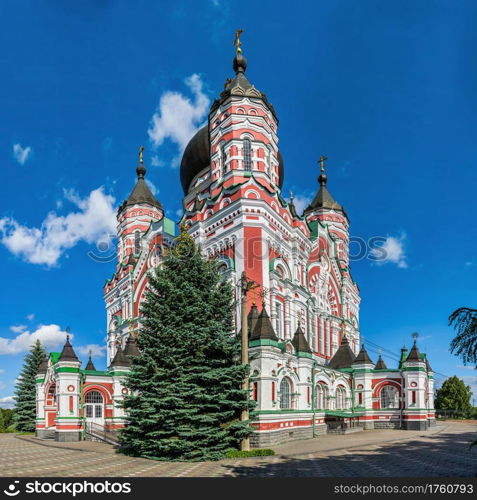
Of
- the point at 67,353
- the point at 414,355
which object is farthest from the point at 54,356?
the point at 414,355

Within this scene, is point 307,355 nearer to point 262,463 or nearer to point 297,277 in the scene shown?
point 297,277

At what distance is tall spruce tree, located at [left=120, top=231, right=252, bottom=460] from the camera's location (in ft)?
55.7

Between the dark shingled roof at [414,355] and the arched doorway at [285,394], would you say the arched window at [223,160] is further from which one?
the dark shingled roof at [414,355]

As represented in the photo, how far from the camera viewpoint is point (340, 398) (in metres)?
32.0

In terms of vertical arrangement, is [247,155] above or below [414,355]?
above

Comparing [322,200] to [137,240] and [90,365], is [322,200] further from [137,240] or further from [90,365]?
[90,365]

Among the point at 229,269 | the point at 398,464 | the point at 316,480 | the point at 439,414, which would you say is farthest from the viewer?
the point at 439,414

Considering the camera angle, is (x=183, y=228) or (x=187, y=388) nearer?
(x=187, y=388)

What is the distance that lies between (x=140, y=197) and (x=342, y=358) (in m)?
23.3

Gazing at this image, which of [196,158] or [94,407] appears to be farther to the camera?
[196,158]

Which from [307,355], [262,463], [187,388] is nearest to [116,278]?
[307,355]

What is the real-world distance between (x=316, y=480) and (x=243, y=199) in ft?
64.5

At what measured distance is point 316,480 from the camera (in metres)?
11.4

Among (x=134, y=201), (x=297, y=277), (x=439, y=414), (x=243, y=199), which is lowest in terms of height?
(x=439, y=414)
